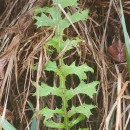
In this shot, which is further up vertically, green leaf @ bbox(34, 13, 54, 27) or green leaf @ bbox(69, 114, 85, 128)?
green leaf @ bbox(34, 13, 54, 27)

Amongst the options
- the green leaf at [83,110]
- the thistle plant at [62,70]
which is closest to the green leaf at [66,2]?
the thistle plant at [62,70]

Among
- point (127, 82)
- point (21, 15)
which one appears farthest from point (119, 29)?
point (21, 15)

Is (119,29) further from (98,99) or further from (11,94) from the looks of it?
→ (11,94)

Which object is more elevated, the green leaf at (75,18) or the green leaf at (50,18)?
the green leaf at (50,18)

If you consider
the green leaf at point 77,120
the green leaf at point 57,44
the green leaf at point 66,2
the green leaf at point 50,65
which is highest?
the green leaf at point 66,2

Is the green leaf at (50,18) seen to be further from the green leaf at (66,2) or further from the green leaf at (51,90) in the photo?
the green leaf at (51,90)

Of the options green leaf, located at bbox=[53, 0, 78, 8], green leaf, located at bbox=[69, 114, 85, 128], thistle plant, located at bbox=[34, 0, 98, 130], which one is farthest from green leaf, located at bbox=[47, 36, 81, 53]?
green leaf, located at bbox=[69, 114, 85, 128]

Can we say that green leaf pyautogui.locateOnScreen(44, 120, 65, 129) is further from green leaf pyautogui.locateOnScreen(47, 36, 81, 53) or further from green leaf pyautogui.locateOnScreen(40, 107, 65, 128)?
green leaf pyautogui.locateOnScreen(47, 36, 81, 53)
